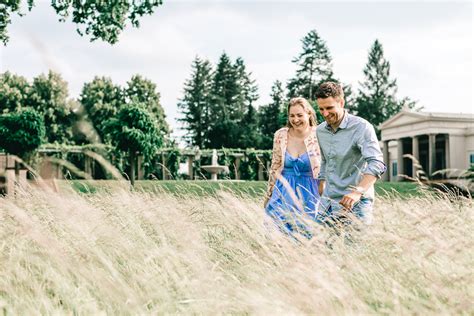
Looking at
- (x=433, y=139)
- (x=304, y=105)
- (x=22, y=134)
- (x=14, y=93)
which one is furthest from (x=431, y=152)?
(x=304, y=105)

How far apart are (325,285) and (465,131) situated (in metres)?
42.0

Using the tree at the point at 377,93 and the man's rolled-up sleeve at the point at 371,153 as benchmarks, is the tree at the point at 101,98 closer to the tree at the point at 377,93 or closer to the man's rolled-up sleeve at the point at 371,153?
the tree at the point at 377,93

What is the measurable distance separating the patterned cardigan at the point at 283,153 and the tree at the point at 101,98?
40995 mm

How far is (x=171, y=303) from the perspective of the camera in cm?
285

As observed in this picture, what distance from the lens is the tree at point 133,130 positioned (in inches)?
969

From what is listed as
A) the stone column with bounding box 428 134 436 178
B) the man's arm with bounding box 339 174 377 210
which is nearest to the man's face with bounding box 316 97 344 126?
the man's arm with bounding box 339 174 377 210

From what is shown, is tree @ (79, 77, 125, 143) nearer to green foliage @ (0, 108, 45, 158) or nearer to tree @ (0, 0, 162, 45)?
green foliage @ (0, 108, 45, 158)

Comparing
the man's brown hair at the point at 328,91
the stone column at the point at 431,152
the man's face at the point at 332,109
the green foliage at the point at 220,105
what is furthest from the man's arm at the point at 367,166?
the green foliage at the point at 220,105

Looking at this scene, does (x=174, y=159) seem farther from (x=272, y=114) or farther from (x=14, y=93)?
(x=272, y=114)

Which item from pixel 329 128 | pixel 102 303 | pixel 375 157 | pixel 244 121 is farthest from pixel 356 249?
pixel 244 121

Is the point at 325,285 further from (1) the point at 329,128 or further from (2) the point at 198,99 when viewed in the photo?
(2) the point at 198,99

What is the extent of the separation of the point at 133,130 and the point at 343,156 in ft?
69.1

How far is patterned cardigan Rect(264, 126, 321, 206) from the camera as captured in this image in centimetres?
500

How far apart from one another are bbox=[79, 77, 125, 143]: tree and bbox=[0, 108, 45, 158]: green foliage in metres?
18.9
